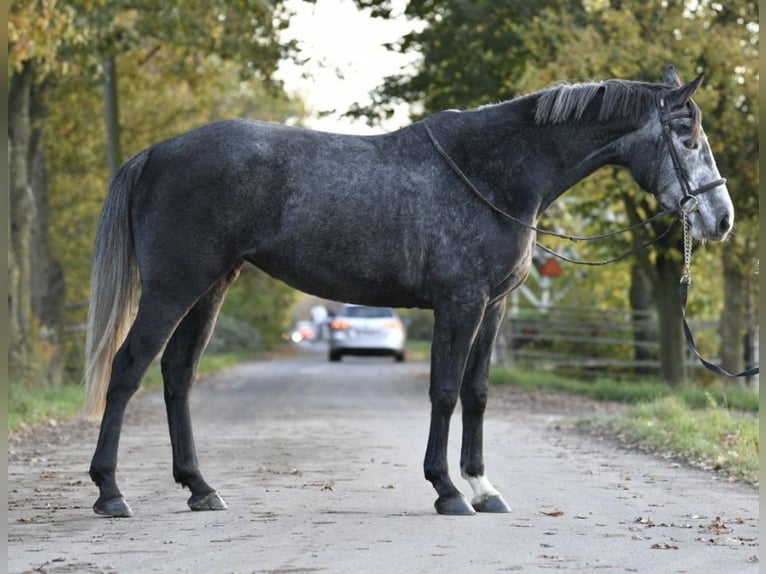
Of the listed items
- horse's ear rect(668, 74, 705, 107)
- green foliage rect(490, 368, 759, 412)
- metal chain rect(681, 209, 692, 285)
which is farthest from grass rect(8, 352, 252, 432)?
horse's ear rect(668, 74, 705, 107)

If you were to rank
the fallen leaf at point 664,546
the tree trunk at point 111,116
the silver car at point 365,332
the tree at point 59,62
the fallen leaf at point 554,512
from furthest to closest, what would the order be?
the silver car at point 365,332, the tree trunk at point 111,116, the tree at point 59,62, the fallen leaf at point 554,512, the fallen leaf at point 664,546

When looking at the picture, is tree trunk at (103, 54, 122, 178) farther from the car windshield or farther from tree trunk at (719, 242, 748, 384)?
the car windshield

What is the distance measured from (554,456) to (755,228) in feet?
38.4

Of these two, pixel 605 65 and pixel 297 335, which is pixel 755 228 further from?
pixel 297 335

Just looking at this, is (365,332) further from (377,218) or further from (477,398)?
(377,218)

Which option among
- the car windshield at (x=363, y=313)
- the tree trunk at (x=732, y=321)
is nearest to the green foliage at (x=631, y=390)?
the tree trunk at (x=732, y=321)

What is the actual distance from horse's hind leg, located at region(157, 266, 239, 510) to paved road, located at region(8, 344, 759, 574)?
0.28 metres

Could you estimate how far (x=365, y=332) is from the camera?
40.9 meters

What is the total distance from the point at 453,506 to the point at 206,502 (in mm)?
1495

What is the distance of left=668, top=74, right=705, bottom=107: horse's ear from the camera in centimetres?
849

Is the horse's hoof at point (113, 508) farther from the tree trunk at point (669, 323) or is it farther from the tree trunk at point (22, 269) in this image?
the tree trunk at point (669, 323)

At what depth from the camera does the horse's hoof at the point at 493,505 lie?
8570mm

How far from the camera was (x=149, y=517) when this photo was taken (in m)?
8.23

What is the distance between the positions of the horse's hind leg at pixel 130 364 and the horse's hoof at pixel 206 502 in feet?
1.60
